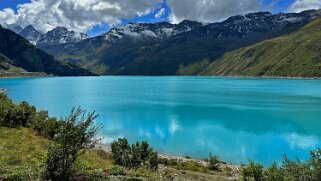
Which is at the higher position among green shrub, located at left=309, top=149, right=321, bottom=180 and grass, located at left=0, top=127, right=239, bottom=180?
green shrub, located at left=309, top=149, right=321, bottom=180

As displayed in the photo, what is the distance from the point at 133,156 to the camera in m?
33.2

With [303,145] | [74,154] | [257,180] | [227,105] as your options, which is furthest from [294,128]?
[74,154]

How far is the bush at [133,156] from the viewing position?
3269cm

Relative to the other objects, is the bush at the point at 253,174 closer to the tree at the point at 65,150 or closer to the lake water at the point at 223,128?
the tree at the point at 65,150

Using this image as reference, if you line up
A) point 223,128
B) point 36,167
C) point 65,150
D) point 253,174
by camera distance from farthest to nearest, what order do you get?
point 223,128 → point 253,174 → point 36,167 → point 65,150

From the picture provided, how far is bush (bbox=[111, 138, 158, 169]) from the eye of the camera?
32688 mm

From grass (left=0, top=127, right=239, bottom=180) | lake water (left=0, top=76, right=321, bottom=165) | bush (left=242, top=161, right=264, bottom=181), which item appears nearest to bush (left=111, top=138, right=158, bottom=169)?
grass (left=0, top=127, right=239, bottom=180)

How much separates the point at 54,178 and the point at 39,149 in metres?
13.2

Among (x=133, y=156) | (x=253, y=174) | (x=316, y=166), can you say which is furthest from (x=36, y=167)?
(x=316, y=166)

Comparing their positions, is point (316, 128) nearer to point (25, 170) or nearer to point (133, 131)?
point (133, 131)

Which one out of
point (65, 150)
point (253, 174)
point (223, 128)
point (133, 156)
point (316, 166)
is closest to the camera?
point (316, 166)

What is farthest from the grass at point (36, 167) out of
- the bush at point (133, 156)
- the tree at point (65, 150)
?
the bush at point (133, 156)

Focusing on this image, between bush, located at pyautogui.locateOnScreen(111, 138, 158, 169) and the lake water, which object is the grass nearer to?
bush, located at pyautogui.locateOnScreen(111, 138, 158, 169)

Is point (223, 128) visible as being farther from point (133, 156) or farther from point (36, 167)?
point (36, 167)
